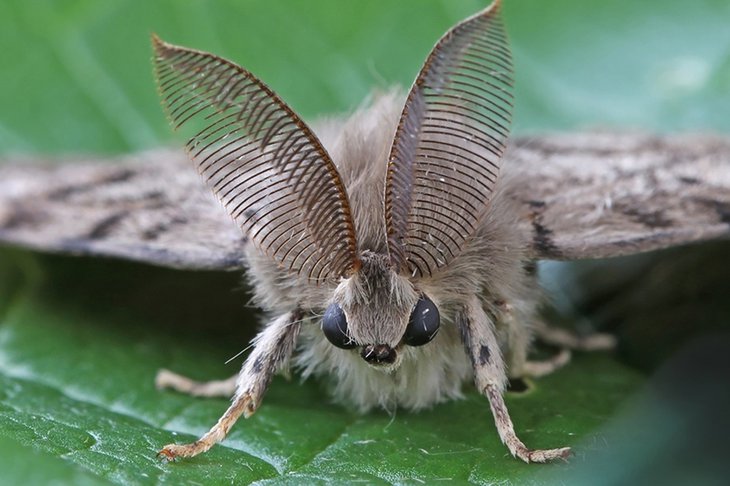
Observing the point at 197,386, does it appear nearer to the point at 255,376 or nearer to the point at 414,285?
the point at 255,376

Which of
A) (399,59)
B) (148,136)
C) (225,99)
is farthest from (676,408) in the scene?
(148,136)

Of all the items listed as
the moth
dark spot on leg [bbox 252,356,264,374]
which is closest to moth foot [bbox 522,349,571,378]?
the moth

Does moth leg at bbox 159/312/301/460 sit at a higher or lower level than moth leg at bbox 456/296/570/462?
lower

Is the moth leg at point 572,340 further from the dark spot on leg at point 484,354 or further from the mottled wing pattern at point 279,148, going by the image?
the mottled wing pattern at point 279,148

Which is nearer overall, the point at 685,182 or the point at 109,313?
the point at 685,182

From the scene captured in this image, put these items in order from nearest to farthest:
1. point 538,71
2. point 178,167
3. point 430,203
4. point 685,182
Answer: point 430,203 → point 685,182 → point 178,167 → point 538,71

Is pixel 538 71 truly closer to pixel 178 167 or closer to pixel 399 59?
pixel 399 59

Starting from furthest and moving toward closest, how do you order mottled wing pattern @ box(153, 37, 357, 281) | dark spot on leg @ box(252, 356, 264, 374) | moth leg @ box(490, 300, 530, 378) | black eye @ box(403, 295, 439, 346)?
1. moth leg @ box(490, 300, 530, 378)
2. dark spot on leg @ box(252, 356, 264, 374)
3. black eye @ box(403, 295, 439, 346)
4. mottled wing pattern @ box(153, 37, 357, 281)

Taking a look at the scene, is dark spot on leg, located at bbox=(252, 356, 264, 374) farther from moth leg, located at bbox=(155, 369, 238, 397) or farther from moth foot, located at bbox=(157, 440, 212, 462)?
moth leg, located at bbox=(155, 369, 238, 397)
